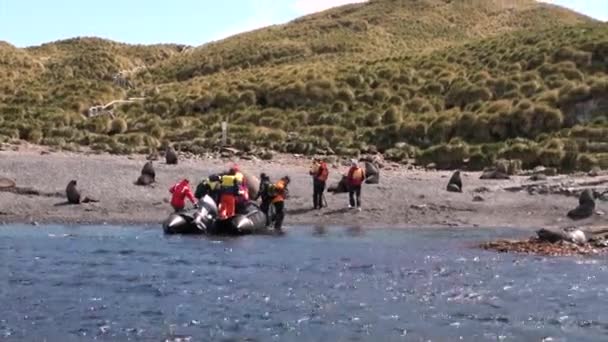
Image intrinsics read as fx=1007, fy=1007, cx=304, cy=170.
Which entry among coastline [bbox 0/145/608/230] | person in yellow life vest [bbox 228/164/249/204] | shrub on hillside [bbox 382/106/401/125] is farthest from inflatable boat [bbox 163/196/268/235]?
shrub on hillside [bbox 382/106/401/125]

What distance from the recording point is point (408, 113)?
49531mm

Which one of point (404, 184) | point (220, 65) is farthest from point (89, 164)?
point (220, 65)

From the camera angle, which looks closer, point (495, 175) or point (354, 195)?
point (354, 195)

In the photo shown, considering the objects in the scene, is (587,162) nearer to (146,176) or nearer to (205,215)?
(146,176)

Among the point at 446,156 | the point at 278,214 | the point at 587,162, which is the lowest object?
the point at 278,214

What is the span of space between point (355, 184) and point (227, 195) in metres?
4.16

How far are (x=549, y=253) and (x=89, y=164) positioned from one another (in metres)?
16.5

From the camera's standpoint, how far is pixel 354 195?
27.9 metres

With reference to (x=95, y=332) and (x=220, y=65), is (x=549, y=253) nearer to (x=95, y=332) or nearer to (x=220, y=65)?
(x=95, y=332)

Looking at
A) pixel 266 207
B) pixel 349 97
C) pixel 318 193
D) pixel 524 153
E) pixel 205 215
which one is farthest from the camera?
pixel 349 97

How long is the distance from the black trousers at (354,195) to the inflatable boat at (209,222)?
344 cm

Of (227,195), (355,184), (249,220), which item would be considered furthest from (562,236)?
(227,195)

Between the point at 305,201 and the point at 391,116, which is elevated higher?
the point at 391,116

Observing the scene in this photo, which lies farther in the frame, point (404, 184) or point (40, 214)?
point (404, 184)
